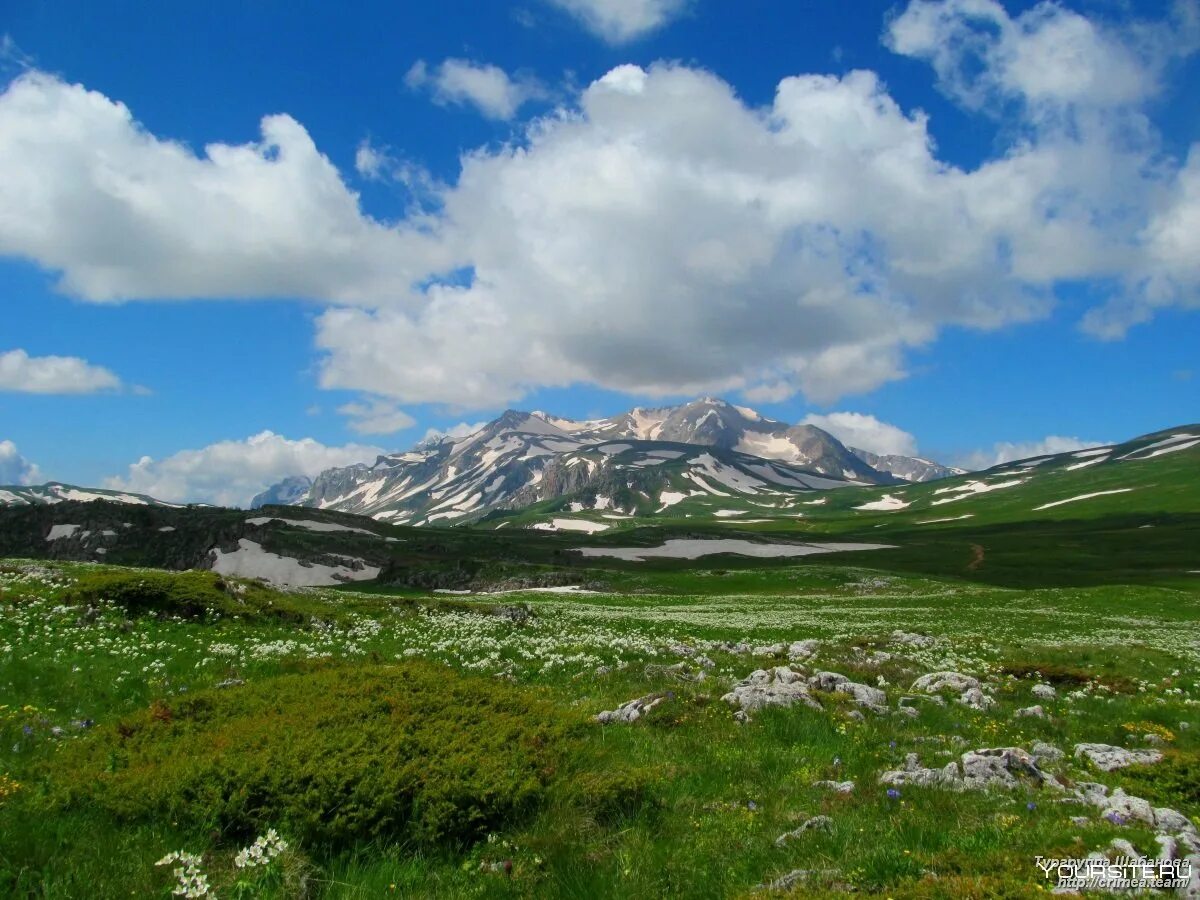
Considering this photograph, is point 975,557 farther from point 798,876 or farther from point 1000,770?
point 798,876

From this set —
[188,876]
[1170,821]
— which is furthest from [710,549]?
[188,876]

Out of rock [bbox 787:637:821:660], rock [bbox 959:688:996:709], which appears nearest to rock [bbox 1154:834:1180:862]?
rock [bbox 959:688:996:709]

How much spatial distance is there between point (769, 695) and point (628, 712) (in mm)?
3626

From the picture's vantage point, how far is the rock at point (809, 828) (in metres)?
8.37

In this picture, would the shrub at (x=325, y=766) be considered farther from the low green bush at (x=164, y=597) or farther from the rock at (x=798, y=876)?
the low green bush at (x=164, y=597)

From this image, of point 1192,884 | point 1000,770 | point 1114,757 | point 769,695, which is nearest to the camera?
point 1192,884

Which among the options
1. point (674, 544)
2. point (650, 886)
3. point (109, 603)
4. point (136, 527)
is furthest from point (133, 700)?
point (674, 544)

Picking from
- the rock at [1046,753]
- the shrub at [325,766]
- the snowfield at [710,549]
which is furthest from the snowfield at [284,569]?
the rock at [1046,753]

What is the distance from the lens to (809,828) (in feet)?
28.7

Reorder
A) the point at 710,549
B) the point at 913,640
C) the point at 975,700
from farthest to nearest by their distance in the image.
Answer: the point at 710,549, the point at 913,640, the point at 975,700

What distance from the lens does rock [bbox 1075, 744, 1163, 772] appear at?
11922 millimetres

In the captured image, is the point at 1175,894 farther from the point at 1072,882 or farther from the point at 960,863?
the point at 960,863

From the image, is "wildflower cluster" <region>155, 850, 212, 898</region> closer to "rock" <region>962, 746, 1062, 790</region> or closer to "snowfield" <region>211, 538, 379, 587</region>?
"rock" <region>962, 746, 1062, 790</region>

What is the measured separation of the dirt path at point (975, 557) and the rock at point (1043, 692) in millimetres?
120714
